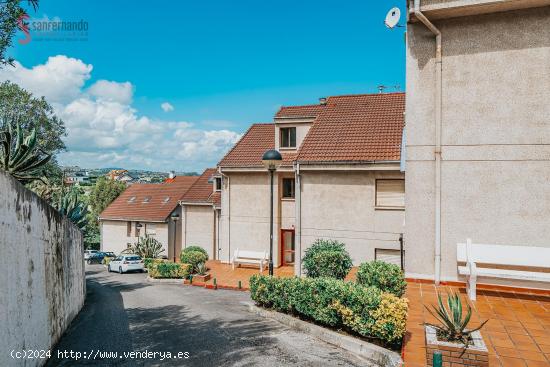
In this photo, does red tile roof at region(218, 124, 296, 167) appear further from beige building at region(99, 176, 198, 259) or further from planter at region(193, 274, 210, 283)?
beige building at region(99, 176, 198, 259)

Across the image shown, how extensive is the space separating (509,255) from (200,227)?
25.2 meters

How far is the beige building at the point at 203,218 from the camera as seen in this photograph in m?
31.8

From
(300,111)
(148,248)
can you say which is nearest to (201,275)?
(300,111)

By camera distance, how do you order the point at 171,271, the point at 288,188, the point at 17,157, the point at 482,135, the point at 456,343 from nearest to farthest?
the point at 456,343 < the point at 482,135 < the point at 17,157 < the point at 171,271 < the point at 288,188

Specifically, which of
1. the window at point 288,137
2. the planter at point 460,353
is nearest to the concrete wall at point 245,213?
the window at point 288,137

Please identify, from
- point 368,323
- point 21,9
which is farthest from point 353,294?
point 21,9

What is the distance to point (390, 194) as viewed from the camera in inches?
755

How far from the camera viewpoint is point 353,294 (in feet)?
28.6

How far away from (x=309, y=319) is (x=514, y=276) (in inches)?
189

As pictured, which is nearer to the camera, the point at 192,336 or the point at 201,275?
the point at 192,336

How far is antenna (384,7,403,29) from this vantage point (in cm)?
1217

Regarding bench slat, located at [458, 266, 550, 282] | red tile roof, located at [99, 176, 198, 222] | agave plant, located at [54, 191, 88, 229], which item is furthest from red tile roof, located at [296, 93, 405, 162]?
red tile roof, located at [99, 176, 198, 222]

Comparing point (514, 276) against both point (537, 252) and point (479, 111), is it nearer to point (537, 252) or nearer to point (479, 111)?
point (537, 252)

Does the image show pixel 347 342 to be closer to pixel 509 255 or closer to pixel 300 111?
pixel 509 255
